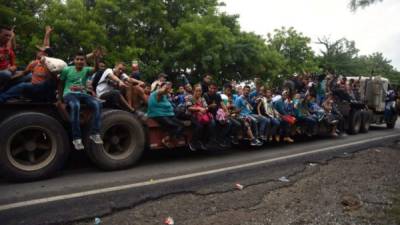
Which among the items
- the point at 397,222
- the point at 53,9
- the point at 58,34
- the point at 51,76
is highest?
the point at 53,9

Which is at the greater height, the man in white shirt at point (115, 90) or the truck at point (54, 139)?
the man in white shirt at point (115, 90)

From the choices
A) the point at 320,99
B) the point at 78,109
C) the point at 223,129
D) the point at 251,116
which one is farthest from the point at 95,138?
the point at 320,99

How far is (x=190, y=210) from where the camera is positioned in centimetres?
423

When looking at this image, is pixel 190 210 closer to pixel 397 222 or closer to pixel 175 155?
pixel 397 222

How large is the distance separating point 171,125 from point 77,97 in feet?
5.97

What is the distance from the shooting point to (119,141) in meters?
6.28

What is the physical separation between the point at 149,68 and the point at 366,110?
38.7 feet

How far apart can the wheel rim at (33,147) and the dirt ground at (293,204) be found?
1.92 meters

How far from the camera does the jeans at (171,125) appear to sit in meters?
6.68

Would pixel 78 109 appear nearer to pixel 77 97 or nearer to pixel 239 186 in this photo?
pixel 77 97

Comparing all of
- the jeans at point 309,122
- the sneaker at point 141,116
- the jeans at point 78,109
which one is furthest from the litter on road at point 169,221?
the jeans at point 309,122

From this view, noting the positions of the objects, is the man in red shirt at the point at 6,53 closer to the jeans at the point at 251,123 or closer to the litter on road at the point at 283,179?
the litter on road at the point at 283,179

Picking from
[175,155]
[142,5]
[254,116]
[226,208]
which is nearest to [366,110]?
[254,116]

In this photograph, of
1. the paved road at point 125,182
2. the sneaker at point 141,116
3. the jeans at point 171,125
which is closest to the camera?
the paved road at point 125,182
